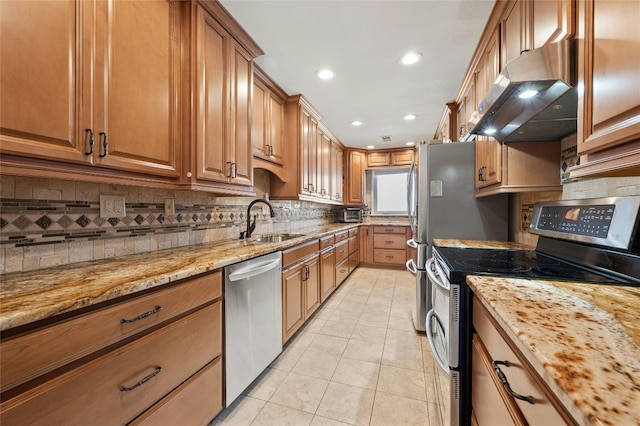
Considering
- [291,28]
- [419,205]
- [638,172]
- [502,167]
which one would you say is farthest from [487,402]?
[291,28]

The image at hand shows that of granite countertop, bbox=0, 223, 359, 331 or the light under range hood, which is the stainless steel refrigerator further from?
granite countertop, bbox=0, 223, 359, 331

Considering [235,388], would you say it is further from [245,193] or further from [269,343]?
[245,193]

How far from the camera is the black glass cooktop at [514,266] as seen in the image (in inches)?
39.3

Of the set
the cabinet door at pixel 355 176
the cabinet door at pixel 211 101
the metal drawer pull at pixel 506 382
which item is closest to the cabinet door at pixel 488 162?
the metal drawer pull at pixel 506 382

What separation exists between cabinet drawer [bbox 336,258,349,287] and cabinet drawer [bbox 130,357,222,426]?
7.55 feet

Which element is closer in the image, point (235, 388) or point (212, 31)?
point (235, 388)

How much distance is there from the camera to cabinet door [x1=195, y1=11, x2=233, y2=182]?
1.54 metres

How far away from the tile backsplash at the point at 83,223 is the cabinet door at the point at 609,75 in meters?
2.06

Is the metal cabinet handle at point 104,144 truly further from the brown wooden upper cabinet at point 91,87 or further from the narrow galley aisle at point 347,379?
the narrow galley aisle at point 347,379

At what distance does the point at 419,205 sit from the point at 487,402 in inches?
68.9

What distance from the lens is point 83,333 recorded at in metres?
0.78

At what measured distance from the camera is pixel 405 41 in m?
1.90

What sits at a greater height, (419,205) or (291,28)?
(291,28)

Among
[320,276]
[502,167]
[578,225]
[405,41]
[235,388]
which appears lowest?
[235,388]
